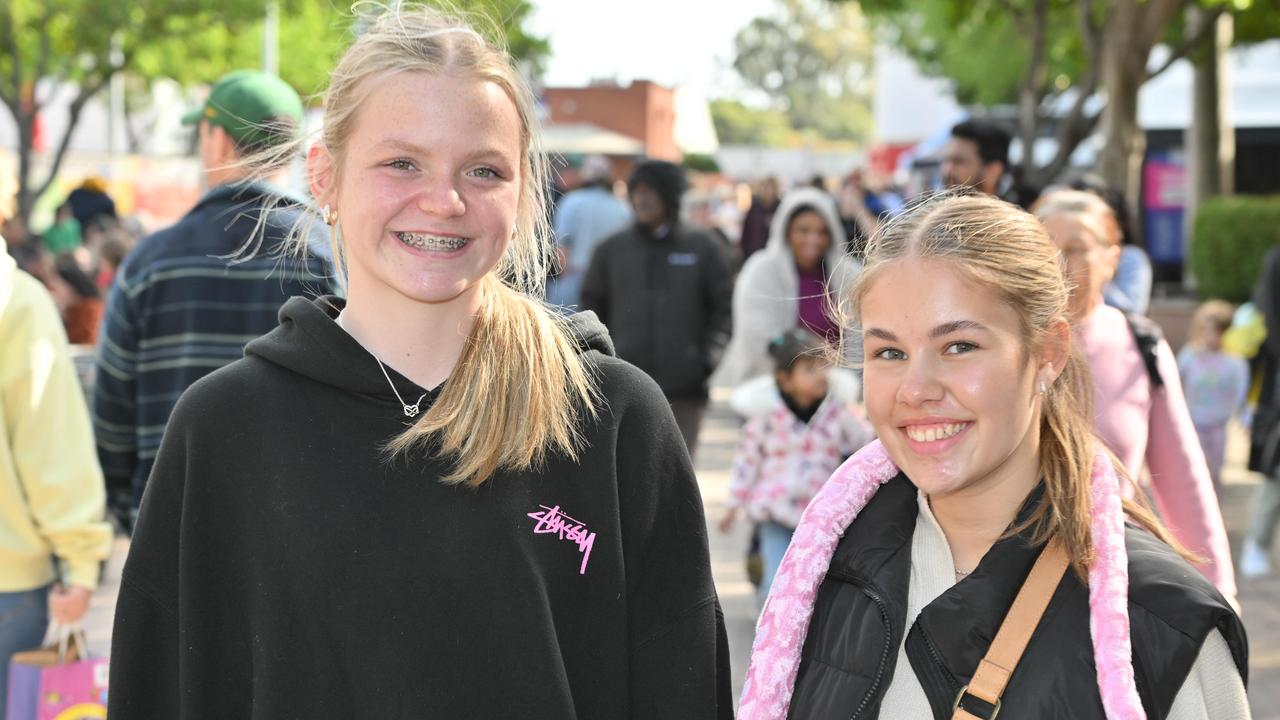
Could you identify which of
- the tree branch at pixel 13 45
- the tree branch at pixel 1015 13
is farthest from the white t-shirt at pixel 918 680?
the tree branch at pixel 13 45

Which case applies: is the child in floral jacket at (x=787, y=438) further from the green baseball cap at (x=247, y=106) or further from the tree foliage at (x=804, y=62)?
the tree foliage at (x=804, y=62)

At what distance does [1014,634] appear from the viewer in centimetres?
228

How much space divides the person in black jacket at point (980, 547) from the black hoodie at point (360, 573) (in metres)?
0.29

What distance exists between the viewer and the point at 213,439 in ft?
7.74

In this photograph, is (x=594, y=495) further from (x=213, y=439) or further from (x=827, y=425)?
(x=827, y=425)

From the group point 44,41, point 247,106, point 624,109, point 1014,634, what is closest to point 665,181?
point 247,106

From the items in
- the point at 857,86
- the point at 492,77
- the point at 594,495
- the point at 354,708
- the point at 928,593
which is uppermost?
the point at 857,86

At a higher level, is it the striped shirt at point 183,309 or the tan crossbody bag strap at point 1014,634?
the striped shirt at point 183,309

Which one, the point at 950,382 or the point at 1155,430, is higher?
the point at 950,382

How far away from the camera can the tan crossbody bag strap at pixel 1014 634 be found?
2252 millimetres

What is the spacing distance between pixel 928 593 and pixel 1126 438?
1546 mm

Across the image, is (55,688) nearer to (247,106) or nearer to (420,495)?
(247,106)

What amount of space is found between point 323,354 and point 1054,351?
124 centimetres

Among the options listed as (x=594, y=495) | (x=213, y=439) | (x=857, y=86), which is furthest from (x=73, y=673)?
(x=857, y=86)
